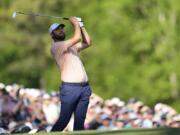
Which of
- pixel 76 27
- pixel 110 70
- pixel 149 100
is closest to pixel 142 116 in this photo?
pixel 76 27

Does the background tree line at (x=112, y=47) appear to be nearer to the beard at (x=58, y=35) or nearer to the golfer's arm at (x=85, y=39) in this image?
the golfer's arm at (x=85, y=39)

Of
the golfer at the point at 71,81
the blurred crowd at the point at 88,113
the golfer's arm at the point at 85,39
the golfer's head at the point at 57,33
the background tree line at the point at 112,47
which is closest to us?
the golfer at the point at 71,81

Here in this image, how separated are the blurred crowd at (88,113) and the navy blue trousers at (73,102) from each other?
3574 mm

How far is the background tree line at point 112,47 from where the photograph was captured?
50.6 meters

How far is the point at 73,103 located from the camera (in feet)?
46.4

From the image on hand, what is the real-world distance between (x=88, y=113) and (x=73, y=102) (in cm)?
714

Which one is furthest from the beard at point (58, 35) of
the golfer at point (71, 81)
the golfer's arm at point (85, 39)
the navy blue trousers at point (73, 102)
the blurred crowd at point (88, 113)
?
the blurred crowd at point (88, 113)

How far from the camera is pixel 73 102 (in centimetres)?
1414

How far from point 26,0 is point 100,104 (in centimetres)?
3282

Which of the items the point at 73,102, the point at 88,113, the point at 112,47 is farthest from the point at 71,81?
the point at 112,47

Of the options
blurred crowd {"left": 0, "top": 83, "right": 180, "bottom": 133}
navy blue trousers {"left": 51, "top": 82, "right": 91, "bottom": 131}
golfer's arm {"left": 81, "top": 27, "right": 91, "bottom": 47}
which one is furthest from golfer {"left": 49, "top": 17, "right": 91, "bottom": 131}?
blurred crowd {"left": 0, "top": 83, "right": 180, "bottom": 133}

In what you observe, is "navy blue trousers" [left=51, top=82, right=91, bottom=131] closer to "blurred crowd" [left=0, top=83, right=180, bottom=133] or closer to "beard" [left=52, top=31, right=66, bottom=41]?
"beard" [left=52, top=31, right=66, bottom=41]

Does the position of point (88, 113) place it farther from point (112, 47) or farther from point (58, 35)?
point (112, 47)

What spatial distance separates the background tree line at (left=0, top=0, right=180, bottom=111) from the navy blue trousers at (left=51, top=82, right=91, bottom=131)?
34.1 metres
